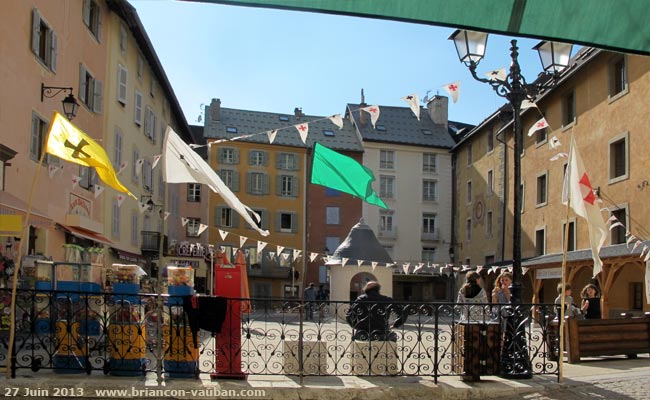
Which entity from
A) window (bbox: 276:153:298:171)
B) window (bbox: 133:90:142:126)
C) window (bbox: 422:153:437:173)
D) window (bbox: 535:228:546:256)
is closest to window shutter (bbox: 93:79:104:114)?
window (bbox: 133:90:142:126)

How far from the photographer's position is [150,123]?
32.0m

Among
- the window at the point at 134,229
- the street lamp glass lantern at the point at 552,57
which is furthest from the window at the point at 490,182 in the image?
the street lamp glass lantern at the point at 552,57

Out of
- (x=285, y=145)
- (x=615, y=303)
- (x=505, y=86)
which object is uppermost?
(x=285, y=145)

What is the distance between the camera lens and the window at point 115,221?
25609 millimetres

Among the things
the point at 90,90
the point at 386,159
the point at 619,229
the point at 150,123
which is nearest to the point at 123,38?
the point at 90,90

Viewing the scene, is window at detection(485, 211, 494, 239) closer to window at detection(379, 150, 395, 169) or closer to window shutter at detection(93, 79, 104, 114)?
window at detection(379, 150, 395, 169)

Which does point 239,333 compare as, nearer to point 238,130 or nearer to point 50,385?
point 50,385

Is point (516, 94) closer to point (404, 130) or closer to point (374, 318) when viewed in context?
point (374, 318)

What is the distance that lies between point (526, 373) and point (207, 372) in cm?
433

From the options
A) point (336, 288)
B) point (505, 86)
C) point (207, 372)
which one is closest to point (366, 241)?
point (336, 288)

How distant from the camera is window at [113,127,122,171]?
80.8 ft

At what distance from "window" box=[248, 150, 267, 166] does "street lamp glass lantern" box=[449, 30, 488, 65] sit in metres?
40.4

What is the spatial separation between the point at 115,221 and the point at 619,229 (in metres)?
18.6

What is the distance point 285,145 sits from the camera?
50.0 metres
